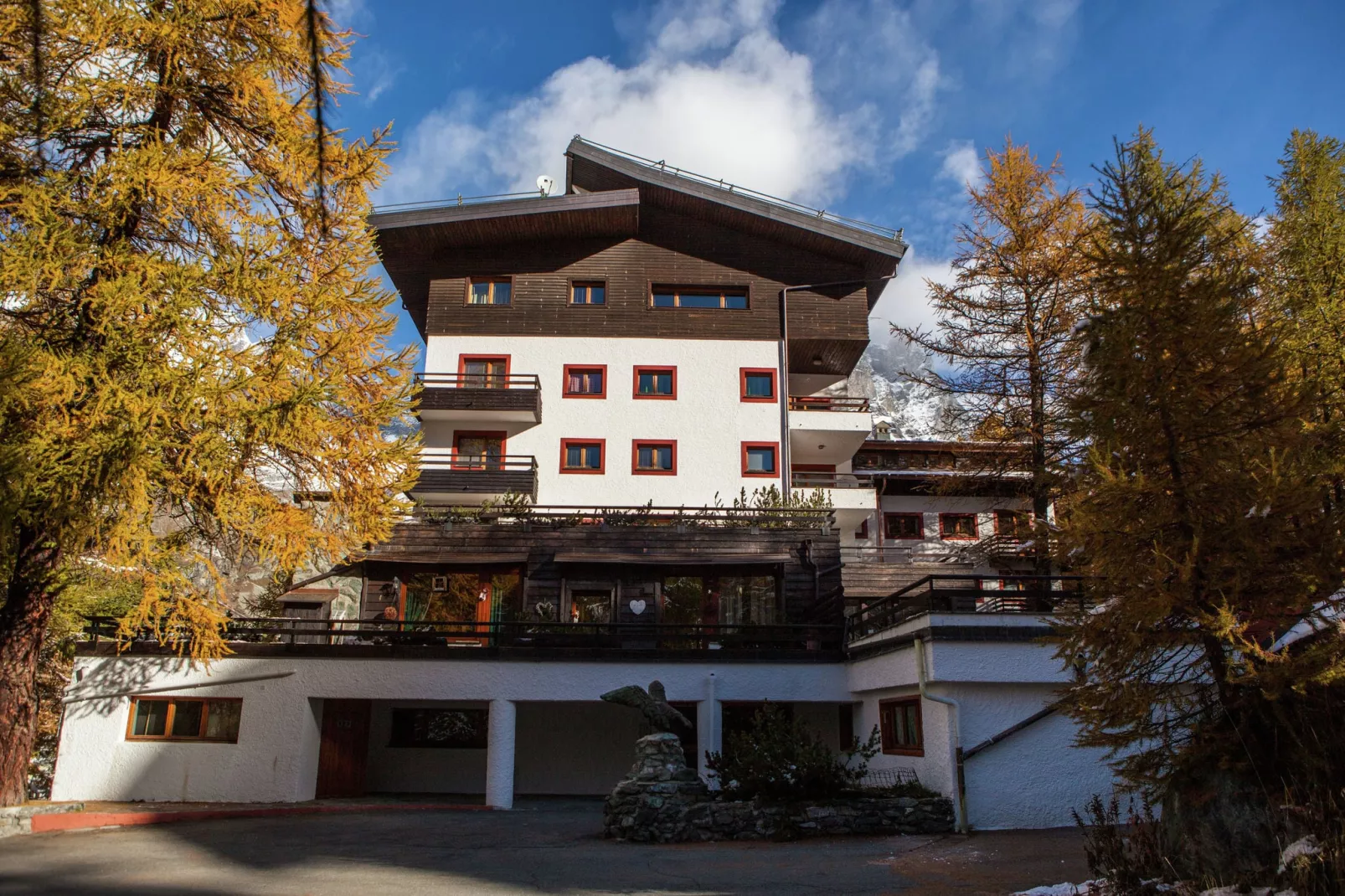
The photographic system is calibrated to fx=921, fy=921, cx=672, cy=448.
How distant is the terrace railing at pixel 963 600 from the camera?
1461cm

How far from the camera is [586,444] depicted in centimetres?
2919

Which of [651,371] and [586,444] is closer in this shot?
[586,444]

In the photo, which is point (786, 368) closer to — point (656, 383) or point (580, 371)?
point (656, 383)

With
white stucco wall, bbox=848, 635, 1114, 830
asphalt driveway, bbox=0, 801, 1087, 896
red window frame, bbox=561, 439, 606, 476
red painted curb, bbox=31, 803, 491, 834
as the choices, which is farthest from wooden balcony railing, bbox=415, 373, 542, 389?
white stucco wall, bbox=848, 635, 1114, 830

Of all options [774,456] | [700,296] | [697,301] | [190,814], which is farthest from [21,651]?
[700,296]

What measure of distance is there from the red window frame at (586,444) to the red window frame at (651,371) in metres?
1.95

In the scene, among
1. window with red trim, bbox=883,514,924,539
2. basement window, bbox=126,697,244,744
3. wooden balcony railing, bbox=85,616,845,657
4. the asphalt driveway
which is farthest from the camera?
window with red trim, bbox=883,514,924,539

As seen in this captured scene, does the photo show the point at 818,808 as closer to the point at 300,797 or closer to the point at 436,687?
the point at 436,687

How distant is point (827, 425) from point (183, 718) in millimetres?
19823

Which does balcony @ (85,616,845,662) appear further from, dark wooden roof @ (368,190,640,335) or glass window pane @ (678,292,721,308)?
dark wooden roof @ (368,190,640,335)

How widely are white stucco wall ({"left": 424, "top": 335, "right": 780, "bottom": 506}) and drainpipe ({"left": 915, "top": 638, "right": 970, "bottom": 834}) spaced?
14.0 meters

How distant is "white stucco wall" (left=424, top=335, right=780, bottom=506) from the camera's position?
28828 mm

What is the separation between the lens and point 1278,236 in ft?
57.0

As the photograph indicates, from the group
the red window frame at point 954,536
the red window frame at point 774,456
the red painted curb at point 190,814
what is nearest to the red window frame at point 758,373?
the red window frame at point 774,456
